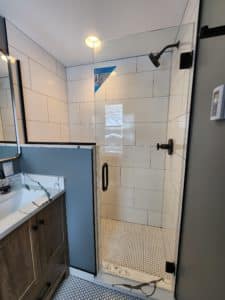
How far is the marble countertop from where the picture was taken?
1019 mm

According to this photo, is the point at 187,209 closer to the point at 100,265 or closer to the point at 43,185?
the point at 100,265

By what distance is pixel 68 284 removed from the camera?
129 centimetres

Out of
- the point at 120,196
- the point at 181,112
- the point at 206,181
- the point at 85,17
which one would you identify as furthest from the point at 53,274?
the point at 85,17

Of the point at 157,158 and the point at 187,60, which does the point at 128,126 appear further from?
the point at 187,60

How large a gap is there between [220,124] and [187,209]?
604 mm

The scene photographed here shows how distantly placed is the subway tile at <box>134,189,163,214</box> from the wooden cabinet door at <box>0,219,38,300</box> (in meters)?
1.35

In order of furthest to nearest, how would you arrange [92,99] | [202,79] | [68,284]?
[92,99], [68,284], [202,79]

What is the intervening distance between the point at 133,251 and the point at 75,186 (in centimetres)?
111

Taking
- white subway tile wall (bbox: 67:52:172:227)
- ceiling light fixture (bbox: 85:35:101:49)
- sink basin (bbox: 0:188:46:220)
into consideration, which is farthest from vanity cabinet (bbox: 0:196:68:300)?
ceiling light fixture (bbox: 85:35:101:49)

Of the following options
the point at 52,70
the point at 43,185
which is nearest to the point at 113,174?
the point at 43,185

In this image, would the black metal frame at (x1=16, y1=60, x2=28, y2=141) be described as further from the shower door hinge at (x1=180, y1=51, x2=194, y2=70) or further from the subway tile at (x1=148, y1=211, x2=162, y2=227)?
the subway tile at (x1=148, y1=211, x2=162, y2=227)

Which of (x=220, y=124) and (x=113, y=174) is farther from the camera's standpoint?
(x=113, y=174)

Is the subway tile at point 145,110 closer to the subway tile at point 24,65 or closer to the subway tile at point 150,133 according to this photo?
the subway tile at point 150,133

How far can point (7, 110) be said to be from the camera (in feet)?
4.17
